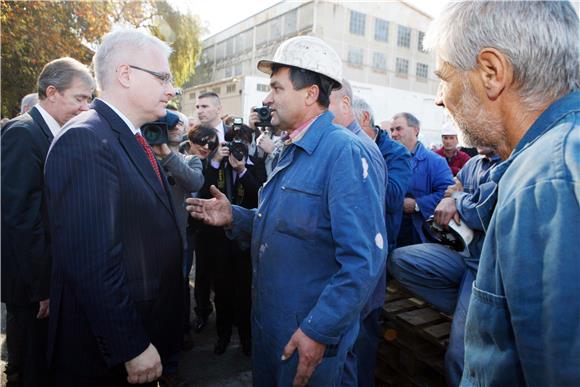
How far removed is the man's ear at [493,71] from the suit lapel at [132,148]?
1.39 meters


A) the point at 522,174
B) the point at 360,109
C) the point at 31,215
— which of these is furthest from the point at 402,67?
the point at 522,174

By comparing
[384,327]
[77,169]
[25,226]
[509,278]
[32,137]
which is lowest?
[384,327]

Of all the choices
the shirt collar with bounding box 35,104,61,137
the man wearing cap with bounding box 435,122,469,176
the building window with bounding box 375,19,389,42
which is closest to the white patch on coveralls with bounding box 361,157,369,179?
the shirt collar with bounding box 35,104,61,137

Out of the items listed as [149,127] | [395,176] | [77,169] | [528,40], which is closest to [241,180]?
[149,127]

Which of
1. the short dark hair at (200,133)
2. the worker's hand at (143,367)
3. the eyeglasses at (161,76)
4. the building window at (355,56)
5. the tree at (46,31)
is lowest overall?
the worker's hand at (143,367)

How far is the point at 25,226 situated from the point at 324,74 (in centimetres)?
213

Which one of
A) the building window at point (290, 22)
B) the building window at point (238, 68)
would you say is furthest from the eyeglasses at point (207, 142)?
the building window at point (238, 68)

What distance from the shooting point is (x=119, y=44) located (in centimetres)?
185

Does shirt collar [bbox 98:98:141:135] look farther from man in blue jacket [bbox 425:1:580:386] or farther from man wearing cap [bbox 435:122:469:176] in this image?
man wearing cap [bbox 435:122:469:176]

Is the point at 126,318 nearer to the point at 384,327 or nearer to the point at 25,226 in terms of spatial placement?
the point at 25,226

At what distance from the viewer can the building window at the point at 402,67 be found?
39500 millimetres

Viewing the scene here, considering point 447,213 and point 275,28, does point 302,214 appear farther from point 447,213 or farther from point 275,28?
point 275,28

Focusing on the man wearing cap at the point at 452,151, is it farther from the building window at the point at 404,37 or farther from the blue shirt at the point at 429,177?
the building window at the point at 404,37

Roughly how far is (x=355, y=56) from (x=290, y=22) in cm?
689
